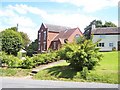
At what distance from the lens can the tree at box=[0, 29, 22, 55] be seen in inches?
1275

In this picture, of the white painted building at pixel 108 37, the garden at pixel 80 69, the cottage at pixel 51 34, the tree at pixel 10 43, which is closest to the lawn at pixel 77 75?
the garden at pixel 80 69

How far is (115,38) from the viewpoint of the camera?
127ft

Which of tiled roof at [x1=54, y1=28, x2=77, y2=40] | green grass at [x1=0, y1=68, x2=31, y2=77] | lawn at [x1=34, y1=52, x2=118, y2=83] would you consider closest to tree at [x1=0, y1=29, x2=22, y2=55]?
tiled roof at [x1=54, y1=28, x2=77, y2=40]

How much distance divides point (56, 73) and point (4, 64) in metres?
5.90

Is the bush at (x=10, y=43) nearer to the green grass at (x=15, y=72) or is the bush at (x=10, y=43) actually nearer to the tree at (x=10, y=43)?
the tree at (x=10, y=43)

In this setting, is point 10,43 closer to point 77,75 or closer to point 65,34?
point 65,34

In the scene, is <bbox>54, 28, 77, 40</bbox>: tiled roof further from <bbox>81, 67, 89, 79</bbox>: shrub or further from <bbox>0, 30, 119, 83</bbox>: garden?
<bbox>81, 67, 89, 79</bbox>: shrub

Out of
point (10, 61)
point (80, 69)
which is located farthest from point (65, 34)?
point (80, 69)

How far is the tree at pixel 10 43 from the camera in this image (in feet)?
106

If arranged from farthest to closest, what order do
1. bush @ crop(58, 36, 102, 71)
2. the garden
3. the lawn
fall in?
bush @ crop(58, 36, 102, 71) < the garden < the lawn

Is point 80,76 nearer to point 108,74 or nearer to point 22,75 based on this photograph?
point 108,74

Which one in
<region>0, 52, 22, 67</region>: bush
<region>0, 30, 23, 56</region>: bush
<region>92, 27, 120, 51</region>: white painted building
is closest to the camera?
<region>0, 52, 22, 67</region>: bush

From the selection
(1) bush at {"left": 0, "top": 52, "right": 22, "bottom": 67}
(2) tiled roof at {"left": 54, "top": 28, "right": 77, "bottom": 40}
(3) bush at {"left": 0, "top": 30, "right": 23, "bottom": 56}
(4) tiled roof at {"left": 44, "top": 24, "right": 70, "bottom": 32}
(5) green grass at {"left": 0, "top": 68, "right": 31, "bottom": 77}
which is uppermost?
(4) tiled roof at {"left": 44, "top": 24, "right": 70, "bottom": 32}

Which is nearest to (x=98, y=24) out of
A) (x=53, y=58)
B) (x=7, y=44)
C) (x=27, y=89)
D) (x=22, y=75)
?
(x=7, y=44)
